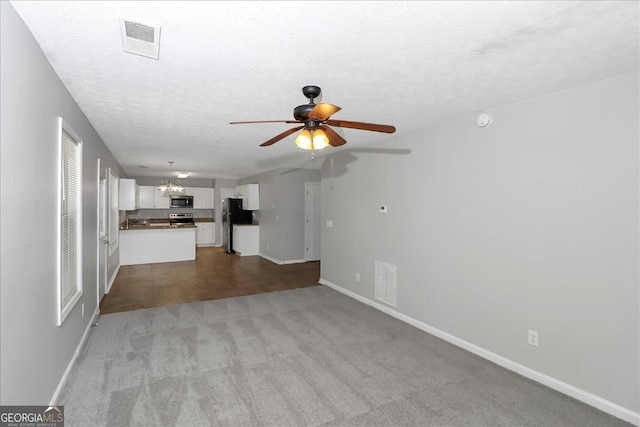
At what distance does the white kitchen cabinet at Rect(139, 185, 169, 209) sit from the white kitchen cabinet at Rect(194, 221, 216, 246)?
1.21 metres

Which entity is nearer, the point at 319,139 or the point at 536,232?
the point at 319,139

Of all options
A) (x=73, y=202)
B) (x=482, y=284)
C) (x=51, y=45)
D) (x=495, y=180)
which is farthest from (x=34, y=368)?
(x=495, y=180)

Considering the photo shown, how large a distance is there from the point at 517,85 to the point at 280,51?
1808 millimetres

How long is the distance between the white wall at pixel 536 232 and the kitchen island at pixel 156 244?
5.72m

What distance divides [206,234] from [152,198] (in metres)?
1.98

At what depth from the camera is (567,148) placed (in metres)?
2.44

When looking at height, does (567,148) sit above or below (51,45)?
below

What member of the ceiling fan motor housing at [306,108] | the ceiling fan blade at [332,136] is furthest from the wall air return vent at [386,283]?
the ceiling fan motor housing at [306,108]

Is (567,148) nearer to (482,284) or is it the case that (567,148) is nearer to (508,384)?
(482,284)

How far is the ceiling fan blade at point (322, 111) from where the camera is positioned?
1843 millimetres

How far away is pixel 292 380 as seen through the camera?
258 cm

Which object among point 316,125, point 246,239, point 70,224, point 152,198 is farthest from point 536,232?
point 152,198

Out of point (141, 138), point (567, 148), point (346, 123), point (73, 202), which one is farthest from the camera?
point (141, 138)

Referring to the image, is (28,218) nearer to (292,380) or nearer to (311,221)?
(292,380)
